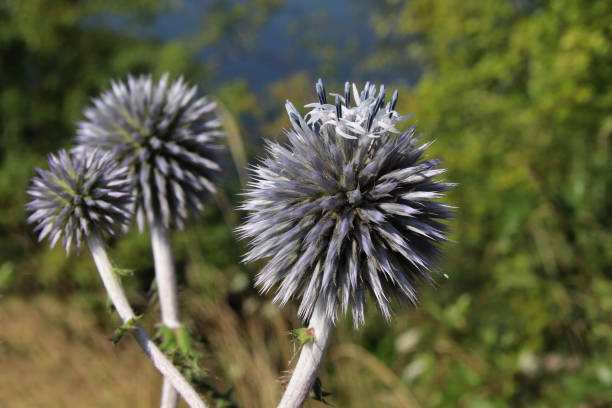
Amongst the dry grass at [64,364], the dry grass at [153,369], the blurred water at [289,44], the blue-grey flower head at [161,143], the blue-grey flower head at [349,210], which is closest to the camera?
the blue-grey flower head at [349,210]

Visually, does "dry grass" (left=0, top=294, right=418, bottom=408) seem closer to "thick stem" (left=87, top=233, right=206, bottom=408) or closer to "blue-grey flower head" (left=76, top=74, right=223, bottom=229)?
"blue-grey flower head" (left=76, top=74, right=223, bottom=229)

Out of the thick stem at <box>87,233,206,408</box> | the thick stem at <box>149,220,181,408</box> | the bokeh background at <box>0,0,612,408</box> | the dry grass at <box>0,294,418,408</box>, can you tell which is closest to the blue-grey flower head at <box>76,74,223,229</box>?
the thick stem at <box>149,220,181,408</box>

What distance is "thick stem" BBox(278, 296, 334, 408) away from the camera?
1.49 m

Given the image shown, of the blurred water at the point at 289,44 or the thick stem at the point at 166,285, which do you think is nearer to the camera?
the thick stem at the point at 166,285

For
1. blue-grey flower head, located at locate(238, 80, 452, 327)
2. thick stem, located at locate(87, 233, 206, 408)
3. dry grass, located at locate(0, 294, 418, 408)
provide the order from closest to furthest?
1. thick stem, located at locate(87, 233, 206, 408)
2. blue-grey flower head, located at locate(238, 80, 452, 327)
3. dry grass, located at locate(0, 294, 418, 408)

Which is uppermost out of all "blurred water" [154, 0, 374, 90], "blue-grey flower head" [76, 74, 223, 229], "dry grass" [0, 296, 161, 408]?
"blurred water" [154, 0, 374, 90]

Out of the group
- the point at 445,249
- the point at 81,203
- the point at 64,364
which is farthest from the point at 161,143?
the point at 445,249

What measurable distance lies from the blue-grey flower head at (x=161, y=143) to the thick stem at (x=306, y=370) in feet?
3.58

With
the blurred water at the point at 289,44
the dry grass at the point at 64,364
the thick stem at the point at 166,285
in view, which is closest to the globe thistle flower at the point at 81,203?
the thick stem at the point at 166,285

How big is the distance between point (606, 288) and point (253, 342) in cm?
320

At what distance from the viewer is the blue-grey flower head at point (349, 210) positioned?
1.62 metres

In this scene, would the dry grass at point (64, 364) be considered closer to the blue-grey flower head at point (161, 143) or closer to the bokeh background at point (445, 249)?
the bokeh background at point (445, 249)

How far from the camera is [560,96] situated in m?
4.29

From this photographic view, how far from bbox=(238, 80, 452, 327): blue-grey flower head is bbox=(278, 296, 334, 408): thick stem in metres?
0.07
